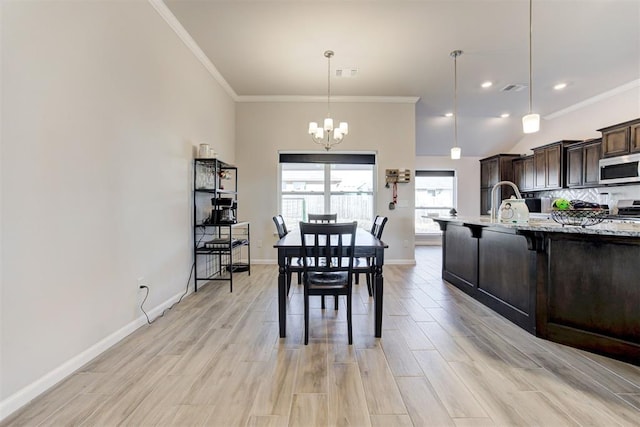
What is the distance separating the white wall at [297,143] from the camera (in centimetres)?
505

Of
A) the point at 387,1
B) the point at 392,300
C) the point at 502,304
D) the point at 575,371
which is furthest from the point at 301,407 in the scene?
the point at 387,1

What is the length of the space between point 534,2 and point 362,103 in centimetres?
270

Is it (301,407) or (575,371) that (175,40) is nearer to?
(301,407)

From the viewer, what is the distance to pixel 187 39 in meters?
3.22

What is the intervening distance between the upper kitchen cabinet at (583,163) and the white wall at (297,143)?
2.85 meters

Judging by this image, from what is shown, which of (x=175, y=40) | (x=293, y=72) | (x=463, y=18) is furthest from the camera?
(x=293, y=72)

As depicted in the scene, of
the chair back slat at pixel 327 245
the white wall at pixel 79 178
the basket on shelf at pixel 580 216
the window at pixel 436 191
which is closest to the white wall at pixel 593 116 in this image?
the window at pixel 436 191

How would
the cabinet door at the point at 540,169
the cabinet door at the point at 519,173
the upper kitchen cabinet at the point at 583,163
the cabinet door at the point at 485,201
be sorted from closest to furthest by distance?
the upper kitchen cabinet at the point at 583,163 < the cabinet door at the point at 540,169 < the cabinet door at the point at 519,173 < the cabinet door at the point at 485,201

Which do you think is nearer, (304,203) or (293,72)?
(293,72)

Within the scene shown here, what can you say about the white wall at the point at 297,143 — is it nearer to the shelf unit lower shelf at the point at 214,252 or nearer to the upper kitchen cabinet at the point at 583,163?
the shelf unit lower shelf at the point at 214,252

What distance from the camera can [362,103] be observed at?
198 inches

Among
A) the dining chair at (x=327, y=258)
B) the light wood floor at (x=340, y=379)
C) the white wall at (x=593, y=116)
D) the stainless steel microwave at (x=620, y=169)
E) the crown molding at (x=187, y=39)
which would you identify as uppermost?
the crown molding at (x=187, y=39)

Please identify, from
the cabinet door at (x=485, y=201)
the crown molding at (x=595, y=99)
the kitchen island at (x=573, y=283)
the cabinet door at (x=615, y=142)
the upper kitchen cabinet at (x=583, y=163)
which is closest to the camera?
the kitchen island at (x=573, y=283)

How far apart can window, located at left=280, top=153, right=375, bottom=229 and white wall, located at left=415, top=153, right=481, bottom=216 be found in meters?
3.22
